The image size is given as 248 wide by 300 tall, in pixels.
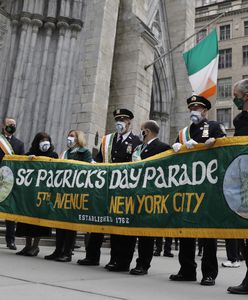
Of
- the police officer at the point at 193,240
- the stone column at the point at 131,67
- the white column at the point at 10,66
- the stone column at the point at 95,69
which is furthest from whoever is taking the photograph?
the stone column at the point at 131,67

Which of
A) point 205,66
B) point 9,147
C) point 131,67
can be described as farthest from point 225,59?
point 9,147

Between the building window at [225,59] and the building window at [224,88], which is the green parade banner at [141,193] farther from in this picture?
the building window at [225,59]

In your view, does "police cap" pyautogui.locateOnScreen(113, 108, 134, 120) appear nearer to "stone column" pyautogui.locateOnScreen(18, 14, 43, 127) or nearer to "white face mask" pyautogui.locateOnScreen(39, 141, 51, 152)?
"white face mask" pyautogui.locateOnScreen(39, 141, 51, 152)

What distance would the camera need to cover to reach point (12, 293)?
10.2 ft

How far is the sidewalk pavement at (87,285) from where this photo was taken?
10.6 ft

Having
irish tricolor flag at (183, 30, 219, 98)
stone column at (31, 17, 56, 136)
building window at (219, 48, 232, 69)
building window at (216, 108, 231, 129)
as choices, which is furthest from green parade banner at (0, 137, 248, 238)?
building window at (219, 48, 232, 69)

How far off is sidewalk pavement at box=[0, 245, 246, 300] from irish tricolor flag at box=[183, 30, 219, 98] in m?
10.2

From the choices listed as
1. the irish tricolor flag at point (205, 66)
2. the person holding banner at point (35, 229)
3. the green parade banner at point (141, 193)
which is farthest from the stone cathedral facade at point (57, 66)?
the green parade banner at point (141, 193)

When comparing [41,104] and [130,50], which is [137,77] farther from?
[41,104]

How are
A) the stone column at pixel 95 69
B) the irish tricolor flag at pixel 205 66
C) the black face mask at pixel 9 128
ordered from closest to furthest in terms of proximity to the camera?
the black face mask at pixel 9 128, the stone column at pixel 95 69, the irish tricolor flag at pixel 205 66

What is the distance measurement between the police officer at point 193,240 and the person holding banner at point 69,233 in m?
1.86

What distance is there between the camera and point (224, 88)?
38.6 meters

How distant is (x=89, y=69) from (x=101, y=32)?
1416mm

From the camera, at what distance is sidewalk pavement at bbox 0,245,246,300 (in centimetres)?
325
